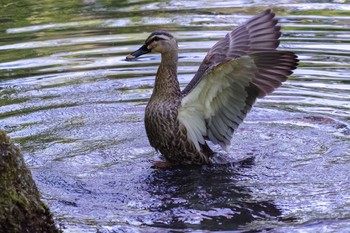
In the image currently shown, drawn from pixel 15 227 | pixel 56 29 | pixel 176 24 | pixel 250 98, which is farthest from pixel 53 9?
pixel 15 227

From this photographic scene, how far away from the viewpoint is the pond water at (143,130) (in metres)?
6.84

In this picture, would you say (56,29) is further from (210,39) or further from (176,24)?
(210,39)

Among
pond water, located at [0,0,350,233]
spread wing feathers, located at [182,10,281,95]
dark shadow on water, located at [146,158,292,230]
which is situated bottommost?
dark shadow on water, located at [146,158,292,230]

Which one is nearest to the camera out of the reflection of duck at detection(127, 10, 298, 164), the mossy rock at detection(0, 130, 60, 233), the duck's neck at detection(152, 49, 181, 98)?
the mossy rock at detection(0, 130, 60, 233)

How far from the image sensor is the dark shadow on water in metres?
6.61

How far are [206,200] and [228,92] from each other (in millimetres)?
1362

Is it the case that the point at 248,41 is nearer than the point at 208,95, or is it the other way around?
the point at 208,95

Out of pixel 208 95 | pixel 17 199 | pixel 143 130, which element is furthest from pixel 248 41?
pixel 17 199

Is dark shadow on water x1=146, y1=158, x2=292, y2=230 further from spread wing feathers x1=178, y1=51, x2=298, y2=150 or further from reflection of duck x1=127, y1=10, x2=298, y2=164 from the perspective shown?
spread wing feathers x1=178, y1=51, x2=298, y2=150

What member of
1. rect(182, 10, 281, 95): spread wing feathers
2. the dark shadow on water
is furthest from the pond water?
rect(182, 10, 281, 95): spread wing feathers

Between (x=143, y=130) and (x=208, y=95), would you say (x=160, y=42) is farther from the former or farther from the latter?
(x=143, y=130)

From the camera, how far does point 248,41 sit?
8.68 m

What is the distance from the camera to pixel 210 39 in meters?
13.1

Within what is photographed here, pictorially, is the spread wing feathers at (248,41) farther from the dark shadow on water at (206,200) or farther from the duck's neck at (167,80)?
the dark shadow on water at (206,200)
